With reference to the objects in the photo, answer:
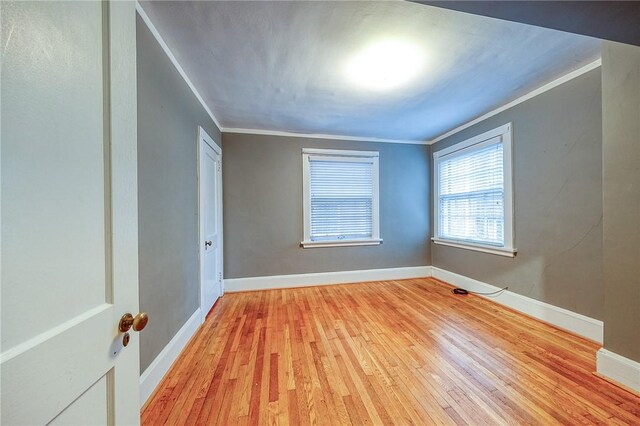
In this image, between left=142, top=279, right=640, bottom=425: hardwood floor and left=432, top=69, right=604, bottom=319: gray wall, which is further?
left=432, top=69, right=604, bottom=319: gray wall

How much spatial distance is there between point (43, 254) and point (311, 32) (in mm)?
1750

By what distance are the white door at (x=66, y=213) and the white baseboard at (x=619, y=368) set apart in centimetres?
262

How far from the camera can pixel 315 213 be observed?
364cm

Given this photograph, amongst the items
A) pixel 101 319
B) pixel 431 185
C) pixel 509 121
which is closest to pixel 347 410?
pixel 101 319

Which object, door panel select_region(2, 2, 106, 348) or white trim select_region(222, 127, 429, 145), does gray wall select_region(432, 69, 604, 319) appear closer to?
white trim select_region(222, 127, 429, 145)

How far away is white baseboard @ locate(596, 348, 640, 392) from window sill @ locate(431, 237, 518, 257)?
120 centimetres

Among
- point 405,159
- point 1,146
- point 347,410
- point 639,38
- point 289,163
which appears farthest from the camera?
point 405,159

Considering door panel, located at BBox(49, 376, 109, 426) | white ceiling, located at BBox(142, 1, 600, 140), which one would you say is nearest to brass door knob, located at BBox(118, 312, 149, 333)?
door panel, located at BBox(49, 376, 109, 426)

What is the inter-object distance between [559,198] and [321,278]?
287 cm

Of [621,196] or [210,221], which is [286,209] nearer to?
[210,221]

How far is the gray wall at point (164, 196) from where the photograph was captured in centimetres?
144

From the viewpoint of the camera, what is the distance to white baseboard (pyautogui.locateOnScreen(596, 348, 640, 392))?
1.45 metres

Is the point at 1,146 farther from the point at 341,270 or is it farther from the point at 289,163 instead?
the point at 341,270

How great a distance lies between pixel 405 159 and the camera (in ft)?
12.9
